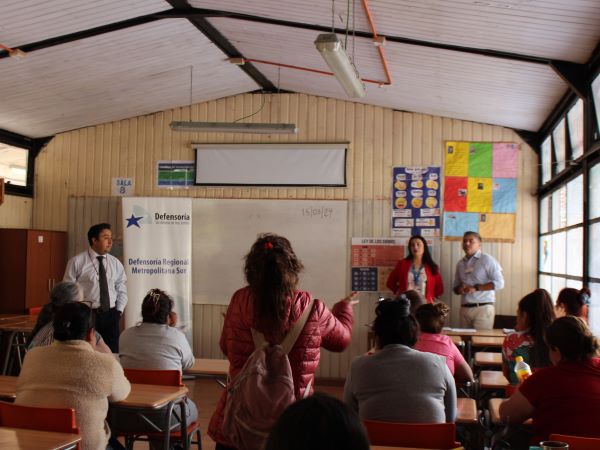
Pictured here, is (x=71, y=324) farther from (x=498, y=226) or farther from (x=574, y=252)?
(x=498, y=226)

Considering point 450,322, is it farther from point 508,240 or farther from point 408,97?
point 408,97

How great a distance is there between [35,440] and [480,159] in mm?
6362

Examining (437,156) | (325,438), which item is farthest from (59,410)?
(437,156)

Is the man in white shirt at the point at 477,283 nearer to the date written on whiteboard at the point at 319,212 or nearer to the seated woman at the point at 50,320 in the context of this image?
the date written on whiteboard at the point at 319,212

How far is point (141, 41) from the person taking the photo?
6.21m

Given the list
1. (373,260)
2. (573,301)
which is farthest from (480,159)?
(573,301)

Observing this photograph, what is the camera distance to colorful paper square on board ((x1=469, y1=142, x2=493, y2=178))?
7867 mm

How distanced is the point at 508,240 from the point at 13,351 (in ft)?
18.0

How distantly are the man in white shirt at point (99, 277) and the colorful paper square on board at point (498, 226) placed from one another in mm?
4174

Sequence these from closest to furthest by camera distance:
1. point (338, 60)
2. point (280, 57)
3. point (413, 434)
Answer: point (413, 434) → point (338, 60) → point (280, 57)

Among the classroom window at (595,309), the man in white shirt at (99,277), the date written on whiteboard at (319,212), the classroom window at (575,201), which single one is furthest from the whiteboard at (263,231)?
the classroom window at (595,309)

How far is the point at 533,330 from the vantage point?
13.1 ft

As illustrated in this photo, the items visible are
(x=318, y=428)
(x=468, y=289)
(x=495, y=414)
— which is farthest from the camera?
(x=468, y=289)

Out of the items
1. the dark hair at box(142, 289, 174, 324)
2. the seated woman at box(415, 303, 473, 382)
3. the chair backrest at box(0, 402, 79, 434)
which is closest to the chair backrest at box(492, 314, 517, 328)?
the seated woman at box(415, 303, 473, 382)
